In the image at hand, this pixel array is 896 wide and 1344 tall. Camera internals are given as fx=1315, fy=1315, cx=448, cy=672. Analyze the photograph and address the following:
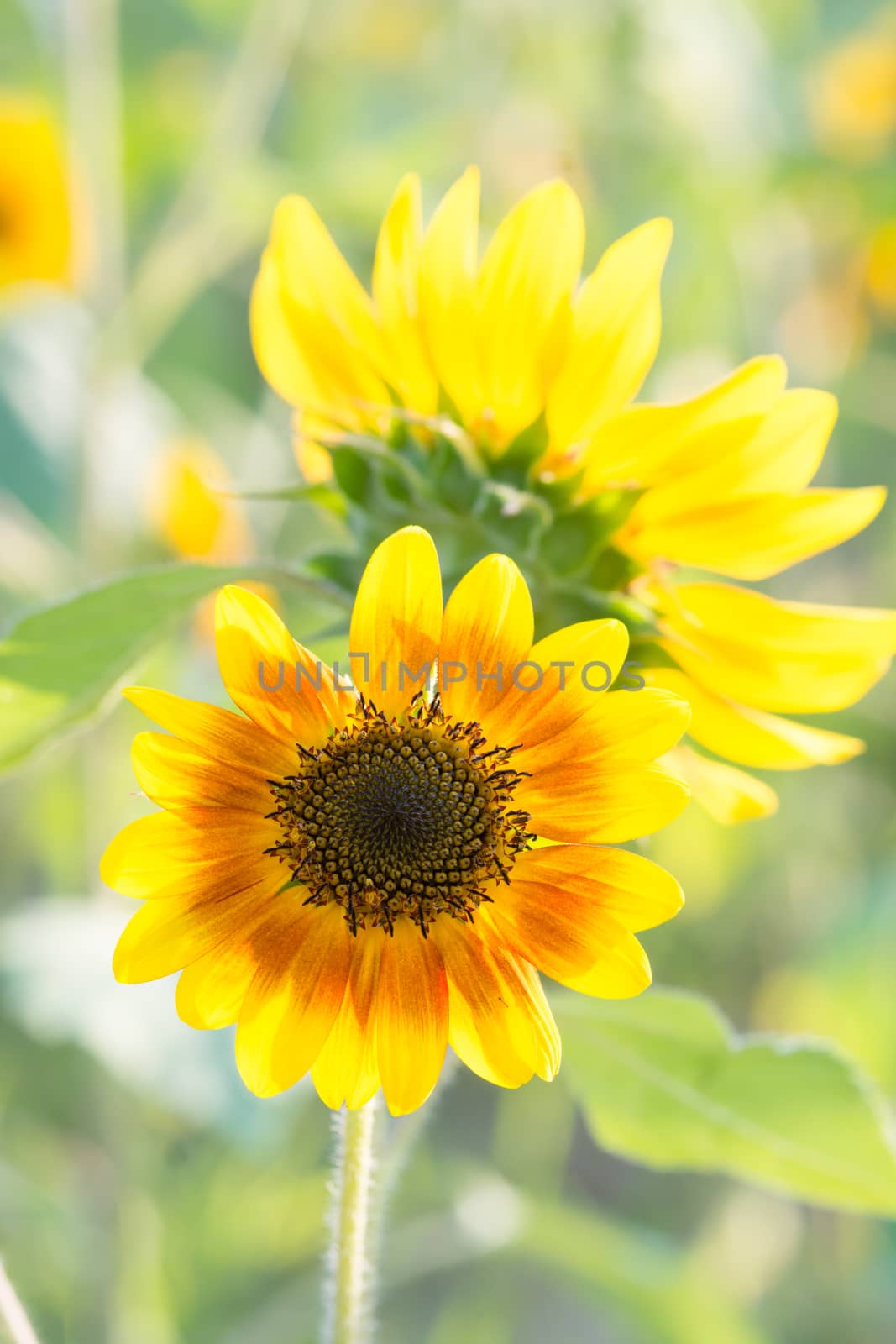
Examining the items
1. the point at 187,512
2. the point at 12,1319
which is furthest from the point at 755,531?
the point at 187,512

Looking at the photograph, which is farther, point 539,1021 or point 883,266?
point 883,266

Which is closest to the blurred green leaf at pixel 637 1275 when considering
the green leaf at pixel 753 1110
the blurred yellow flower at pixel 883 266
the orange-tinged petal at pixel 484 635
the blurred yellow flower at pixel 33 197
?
the green leaf at pixel 753 1110

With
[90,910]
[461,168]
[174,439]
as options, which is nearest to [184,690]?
[90,910]

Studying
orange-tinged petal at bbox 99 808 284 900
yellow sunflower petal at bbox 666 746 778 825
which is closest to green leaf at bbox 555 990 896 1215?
yellow sunflower petal at bbox 666 746 778 825

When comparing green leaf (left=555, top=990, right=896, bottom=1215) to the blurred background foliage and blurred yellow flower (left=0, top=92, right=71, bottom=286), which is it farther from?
blurred yellow flower (left=0, top=92, right=71, bottom=286)

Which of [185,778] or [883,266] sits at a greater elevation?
[883,266]

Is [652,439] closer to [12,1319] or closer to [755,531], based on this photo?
[755,531]
